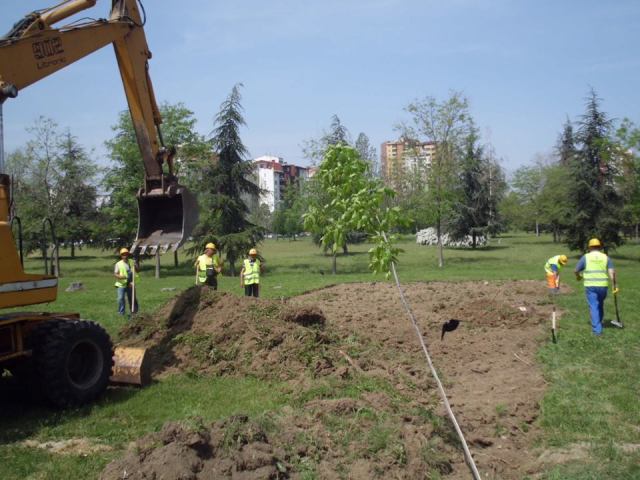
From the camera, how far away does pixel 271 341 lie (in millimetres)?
8914

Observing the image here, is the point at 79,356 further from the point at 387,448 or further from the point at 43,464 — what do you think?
the point at 387,448

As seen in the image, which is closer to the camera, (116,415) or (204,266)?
(116,415)

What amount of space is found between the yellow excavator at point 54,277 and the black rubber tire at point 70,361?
0.01 m

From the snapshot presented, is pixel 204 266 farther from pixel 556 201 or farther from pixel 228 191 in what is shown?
pixel 556 201

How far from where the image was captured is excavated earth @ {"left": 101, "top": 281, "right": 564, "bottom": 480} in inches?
188

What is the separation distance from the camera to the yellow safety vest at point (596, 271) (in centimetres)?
1089

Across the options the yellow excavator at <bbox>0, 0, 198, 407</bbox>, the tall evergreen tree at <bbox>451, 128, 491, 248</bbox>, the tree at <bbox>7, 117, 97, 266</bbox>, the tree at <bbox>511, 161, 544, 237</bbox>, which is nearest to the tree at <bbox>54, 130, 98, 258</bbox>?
the tree at <bbox>7, 117, 97, 266</bbox>

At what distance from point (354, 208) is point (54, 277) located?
3937 mm

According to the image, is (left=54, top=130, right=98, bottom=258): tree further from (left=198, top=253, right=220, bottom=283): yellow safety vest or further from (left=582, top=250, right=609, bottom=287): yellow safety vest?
(left=582, top=250, right=609, bottom=287): yellow safety vest

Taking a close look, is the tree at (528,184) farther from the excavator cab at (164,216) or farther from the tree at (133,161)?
the excavator cab at (164,216)

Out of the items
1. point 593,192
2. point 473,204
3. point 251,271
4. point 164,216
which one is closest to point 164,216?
point 164,216

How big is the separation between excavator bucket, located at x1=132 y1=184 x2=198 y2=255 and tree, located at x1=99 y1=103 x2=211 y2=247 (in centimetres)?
2114

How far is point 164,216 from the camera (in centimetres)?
932

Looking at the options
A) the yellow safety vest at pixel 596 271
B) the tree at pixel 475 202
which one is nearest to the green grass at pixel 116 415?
the yellow safety vest at pixel 596 271
